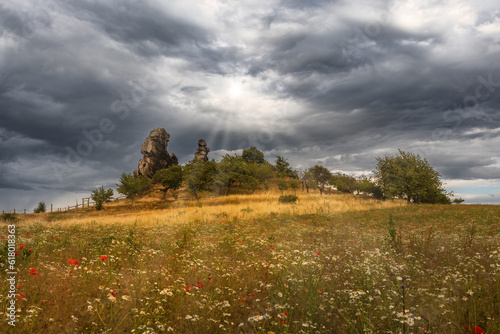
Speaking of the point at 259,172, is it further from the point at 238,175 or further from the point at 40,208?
the point at 40,208

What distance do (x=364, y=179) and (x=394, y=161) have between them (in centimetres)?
2522

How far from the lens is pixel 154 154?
93.4 metres

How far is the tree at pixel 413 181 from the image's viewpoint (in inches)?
1585

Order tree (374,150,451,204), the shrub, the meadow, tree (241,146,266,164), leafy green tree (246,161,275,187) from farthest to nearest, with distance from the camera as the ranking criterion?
tree (241,146,266,164) < leafy green tree (246,161,275,187) < tree (374,150,451,204) < the shrub < the meadow

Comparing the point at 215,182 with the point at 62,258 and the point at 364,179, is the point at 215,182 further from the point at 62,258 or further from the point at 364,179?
the point at 62,258

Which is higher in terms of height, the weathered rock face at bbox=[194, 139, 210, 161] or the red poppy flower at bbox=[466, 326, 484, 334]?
the weathered rock face at bbox=[194, 139, 210, 161]

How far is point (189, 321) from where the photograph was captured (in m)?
4.36

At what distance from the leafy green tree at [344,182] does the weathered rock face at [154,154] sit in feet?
197

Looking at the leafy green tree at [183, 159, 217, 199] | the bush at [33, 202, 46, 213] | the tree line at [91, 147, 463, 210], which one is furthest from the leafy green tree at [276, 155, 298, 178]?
the bush at [33, 202, 46, 213]

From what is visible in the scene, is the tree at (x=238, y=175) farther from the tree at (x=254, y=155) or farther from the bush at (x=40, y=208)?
the bush at (x=40, y=208)

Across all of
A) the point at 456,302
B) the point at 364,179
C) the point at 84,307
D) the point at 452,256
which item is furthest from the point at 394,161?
the point at 84,307

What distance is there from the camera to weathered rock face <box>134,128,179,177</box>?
91.2 metres

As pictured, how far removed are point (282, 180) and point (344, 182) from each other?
65.7ft

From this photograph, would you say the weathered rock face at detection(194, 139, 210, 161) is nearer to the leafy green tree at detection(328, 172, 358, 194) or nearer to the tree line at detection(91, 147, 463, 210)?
the tree line at detection(91, 147, 463, 210)
